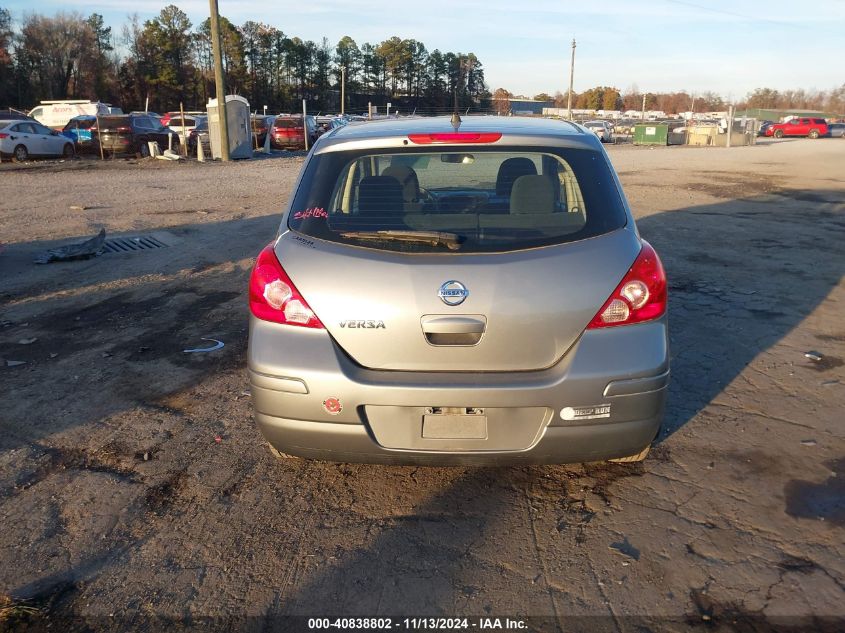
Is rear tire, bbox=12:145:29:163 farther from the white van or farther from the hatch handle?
the hatch handle

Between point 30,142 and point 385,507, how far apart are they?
91.0 feet

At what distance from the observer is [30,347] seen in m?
5.95

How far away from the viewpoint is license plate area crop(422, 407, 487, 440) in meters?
3.18

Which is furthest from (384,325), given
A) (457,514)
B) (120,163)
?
(120,163)

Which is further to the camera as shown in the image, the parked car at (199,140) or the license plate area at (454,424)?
the parked car at (199,140)

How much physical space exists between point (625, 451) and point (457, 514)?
86 centimetres

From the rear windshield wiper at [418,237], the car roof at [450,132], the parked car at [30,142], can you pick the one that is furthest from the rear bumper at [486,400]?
the parked car at [30,142]

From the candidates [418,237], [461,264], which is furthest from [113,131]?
[461,264]

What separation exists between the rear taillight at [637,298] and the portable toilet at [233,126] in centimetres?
2700

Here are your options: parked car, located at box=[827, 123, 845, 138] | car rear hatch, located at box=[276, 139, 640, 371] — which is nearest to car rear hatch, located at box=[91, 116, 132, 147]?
car rear hatch, located at box=[276, 139, 640, 371]

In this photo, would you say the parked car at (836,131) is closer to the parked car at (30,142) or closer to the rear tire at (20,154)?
Result: the parked car at (30,142)

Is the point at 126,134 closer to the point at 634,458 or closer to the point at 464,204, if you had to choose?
the point at 464,204

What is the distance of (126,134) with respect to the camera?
92.4ft

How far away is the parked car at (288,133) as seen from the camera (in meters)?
34.7
